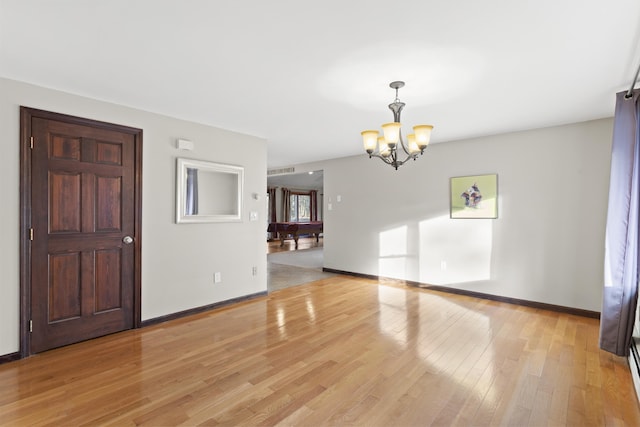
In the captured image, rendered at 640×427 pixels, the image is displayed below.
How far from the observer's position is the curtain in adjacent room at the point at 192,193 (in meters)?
3.68

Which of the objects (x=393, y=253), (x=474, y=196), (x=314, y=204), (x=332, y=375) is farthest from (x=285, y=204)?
(x=332, y=375)

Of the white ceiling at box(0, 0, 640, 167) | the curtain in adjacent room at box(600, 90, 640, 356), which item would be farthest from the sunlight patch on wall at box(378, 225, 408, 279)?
the curtain in adjacent room at box(600, 90, 640, 356)

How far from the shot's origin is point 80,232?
2900mm

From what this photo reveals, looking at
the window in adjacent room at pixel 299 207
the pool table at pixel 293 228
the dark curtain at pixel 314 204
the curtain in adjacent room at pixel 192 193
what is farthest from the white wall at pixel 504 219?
the dark curtain at pixel 314 204

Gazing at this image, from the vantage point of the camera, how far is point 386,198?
5414mm

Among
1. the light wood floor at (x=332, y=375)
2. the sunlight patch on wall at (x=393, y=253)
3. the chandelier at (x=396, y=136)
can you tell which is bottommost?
the light wood floor at (x=332, y=375)

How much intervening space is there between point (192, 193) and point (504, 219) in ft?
13.0

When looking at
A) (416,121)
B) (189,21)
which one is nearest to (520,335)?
(416,121)

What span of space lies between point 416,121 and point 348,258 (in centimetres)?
305

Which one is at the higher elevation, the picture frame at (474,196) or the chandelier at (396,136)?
the chandelier at (396,136)

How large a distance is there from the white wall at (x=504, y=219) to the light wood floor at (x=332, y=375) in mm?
666

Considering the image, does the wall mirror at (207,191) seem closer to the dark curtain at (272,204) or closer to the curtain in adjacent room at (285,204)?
the dark curtain at (272,204)

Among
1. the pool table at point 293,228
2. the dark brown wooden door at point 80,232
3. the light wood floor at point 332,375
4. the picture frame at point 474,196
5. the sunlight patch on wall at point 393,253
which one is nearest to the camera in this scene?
the light wood floor at point 332,375

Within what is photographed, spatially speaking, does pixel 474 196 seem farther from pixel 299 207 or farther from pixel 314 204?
pixel 314 204
